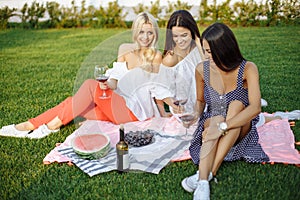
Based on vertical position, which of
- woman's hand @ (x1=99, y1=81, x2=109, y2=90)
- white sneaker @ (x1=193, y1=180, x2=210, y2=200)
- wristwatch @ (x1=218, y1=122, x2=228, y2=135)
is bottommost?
white sneaker @ (x1=193, y1=180, x2=210, y2=200)

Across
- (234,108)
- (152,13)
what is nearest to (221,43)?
(234,108)

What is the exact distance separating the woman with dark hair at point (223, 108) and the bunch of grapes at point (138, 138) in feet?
1.26

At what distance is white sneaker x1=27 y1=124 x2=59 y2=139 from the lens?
3.76m

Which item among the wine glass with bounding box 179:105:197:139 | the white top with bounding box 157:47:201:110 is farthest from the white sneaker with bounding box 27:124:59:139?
the wine glass with bounding box 179:105:197:139

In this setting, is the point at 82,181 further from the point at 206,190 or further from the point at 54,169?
the point at 206,190

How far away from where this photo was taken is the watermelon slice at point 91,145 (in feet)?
10.7

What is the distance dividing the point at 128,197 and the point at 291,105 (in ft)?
8.23

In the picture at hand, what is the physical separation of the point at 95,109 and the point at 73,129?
32 centimetres

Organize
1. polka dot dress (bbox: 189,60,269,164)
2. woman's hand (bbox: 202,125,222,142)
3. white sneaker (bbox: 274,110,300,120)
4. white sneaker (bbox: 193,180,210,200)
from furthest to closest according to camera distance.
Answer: white sneaker (bbox: 274,110,300,120)
polka dot dress (bbox: 189,60,269,164)
woman's hand (bbox: 202,125,222,142)
white sneaker (bbox: 193,180,210,200)

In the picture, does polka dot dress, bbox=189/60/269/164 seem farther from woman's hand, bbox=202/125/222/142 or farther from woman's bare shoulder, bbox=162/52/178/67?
woman's bare shoulder, bbox=162/52/178/67

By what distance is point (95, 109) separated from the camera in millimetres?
3881

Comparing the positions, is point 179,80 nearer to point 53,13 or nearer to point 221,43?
point 221,43

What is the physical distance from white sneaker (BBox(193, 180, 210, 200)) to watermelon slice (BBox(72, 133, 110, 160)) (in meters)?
A: 0.93

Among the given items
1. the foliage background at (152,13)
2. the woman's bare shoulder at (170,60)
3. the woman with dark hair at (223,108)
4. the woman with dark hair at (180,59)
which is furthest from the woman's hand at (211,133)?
the foliage background at (152,13)
